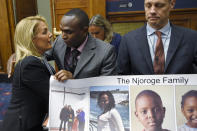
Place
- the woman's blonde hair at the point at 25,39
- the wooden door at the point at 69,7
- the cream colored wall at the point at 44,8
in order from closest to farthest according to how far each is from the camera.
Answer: the woman's blonde hair at the point at 25,39
the wooden door at the point at 69,7
the cream colored wall at the point at 44,8

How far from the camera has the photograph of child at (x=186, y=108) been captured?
895 mm

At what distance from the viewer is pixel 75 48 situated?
1.21 meters

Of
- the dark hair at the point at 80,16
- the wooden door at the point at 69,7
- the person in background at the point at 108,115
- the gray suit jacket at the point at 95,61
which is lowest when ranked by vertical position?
the person in background at the point at 108,115

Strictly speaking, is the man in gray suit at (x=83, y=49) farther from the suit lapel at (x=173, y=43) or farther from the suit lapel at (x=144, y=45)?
the suit lapel at (x=173, y=43)

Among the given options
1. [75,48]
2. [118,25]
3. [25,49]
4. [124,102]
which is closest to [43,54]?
[25,49]

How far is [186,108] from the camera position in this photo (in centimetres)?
91

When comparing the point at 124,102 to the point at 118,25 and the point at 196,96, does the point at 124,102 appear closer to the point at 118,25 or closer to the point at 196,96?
the point at 196,96

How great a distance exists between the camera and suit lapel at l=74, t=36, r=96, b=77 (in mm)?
1137

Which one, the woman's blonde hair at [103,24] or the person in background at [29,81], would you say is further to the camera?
the woman's blonde hair at [103,24]

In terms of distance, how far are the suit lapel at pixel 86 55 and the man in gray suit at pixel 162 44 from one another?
22 centimetres

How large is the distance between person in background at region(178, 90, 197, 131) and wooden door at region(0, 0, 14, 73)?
146 inches

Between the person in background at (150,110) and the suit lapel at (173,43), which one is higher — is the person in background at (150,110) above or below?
below

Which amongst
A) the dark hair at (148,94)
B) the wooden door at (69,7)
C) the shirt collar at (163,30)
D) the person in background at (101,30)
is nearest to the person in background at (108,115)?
the dark hair at (148,94)

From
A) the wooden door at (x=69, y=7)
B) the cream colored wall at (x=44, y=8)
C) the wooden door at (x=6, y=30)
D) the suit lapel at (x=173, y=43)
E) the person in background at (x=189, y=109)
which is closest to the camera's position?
the person in background at (x=189, y=109)
